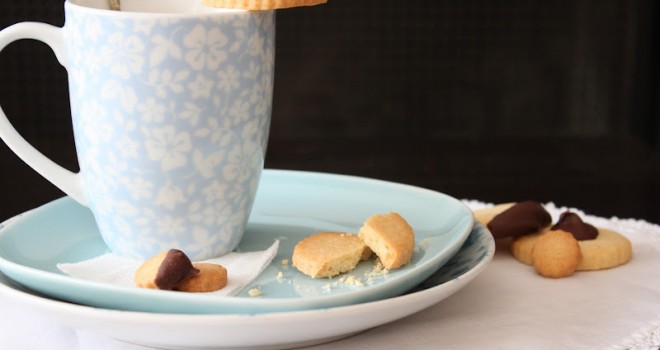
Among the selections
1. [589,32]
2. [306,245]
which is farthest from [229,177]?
[589,32]

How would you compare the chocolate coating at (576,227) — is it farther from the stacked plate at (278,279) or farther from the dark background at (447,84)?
the dark background at (447,84)

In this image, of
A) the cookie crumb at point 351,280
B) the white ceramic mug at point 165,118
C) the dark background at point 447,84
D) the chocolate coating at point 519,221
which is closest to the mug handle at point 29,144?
the white ceramic mug at point 165,118

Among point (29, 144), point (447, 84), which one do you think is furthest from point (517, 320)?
point (447, 84)

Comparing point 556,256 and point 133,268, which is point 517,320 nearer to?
point 556,256

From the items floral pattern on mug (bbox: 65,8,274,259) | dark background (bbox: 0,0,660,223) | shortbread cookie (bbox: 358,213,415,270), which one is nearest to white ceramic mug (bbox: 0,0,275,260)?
floral pattern on mug (bbox: 65,8,274,259)

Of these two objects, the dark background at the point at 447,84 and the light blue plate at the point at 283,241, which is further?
the dark background at the point at 447,84

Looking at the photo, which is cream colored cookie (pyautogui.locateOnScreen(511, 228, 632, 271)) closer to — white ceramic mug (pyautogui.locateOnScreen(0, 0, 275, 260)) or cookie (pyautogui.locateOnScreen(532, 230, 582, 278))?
cookie (pyautogui.locateOnScreen(532, 230, 582, 278))
